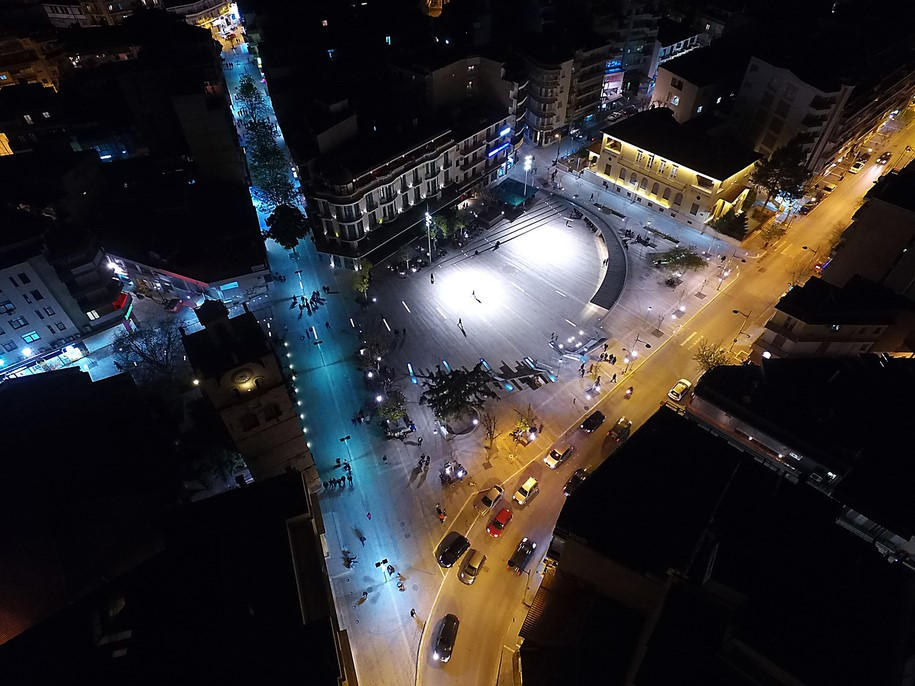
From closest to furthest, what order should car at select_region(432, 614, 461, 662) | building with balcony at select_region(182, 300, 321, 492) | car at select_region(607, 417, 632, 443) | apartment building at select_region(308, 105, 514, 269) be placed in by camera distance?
building with balcony at select_region(182, 300, 321, 492) → car at select_region(432, 614, 461, 662) → car at select_region(607, 417, 632, 443) → apartment building at select_region(308, 105, 514, 269)

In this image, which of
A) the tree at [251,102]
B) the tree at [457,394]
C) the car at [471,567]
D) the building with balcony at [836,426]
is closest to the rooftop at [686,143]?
the building with balcony at [836,426]

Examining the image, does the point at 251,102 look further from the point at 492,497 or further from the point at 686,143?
the point at 492,497

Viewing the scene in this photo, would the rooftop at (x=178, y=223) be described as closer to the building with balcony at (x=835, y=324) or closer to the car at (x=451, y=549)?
the car at (x=451, y=549)

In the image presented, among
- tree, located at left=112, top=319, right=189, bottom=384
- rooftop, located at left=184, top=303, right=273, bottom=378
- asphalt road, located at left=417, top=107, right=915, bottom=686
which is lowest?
asphalt road, located at left=417, top=107, right=915, bottom=686

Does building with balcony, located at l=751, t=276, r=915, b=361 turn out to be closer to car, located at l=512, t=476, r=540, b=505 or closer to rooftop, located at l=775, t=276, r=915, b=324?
rooftop, located at l=775, t=276, r=915, b=324

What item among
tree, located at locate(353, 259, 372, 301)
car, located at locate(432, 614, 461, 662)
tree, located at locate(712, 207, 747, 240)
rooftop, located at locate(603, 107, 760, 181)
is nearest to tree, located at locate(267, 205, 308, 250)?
tree, located at locate(353, 259, 372, 301)

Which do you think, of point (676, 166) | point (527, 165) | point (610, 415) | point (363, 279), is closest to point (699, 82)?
point (676, 166)
